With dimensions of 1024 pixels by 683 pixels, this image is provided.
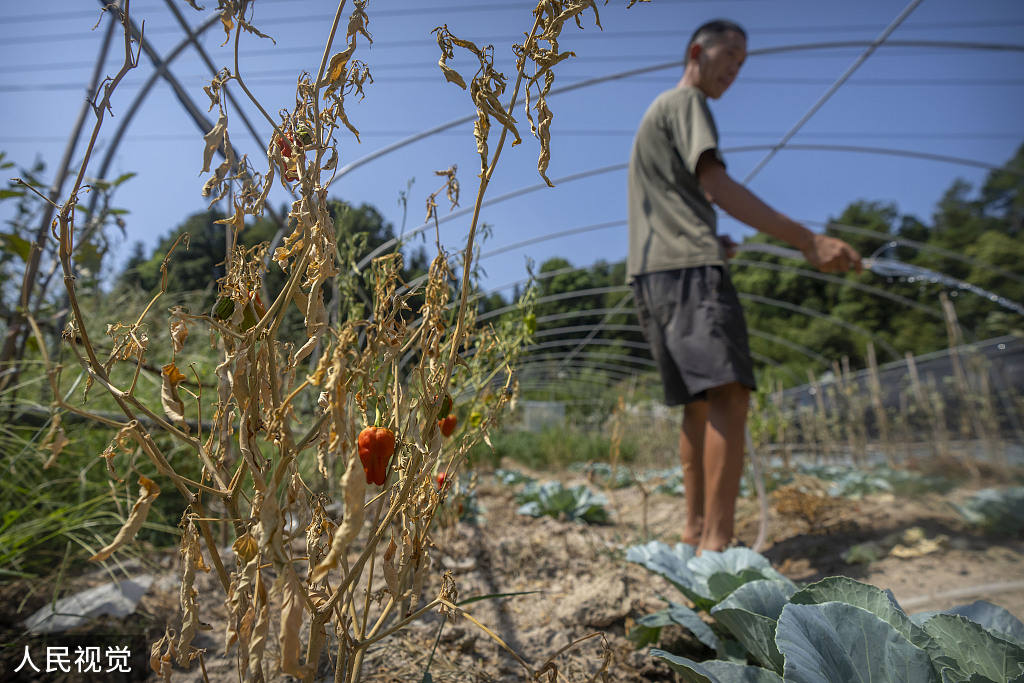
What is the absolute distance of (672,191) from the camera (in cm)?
210

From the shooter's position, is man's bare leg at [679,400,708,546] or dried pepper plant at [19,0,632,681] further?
man's bare leg at [679,400,708,546]

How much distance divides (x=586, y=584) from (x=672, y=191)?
1.50m

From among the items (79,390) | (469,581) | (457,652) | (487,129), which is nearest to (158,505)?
(79,390)

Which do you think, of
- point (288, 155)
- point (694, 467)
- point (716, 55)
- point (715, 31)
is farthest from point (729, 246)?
point (288, 155)

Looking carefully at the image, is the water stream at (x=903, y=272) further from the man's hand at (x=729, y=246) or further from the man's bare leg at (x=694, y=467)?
the man's bare leg at (x=694, y=467)

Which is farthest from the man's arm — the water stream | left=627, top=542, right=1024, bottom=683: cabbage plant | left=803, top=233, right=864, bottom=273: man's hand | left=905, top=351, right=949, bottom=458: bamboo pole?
left=905, top=351, right=949, bottom=458: bamboo pole

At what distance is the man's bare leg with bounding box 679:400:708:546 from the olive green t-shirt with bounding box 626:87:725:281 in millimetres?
581

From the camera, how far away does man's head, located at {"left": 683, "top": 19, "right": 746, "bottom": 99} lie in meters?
2.14

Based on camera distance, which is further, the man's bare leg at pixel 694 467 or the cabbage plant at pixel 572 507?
the cabbage plant at pixel 572 507

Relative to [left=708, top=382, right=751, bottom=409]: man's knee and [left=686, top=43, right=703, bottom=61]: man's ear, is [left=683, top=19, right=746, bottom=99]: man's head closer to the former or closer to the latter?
[left=686, top=43, right=703, bottom=61]: man's ear

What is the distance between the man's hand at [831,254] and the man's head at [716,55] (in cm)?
83

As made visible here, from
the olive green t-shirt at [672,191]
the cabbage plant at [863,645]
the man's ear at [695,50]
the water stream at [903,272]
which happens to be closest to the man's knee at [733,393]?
the olive green t-shirt at [672,191]

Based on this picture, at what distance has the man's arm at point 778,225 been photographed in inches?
71.9

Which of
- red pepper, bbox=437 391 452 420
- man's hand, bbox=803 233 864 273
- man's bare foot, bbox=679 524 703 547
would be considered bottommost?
man's bare foot, bbox=679 524 703 547
